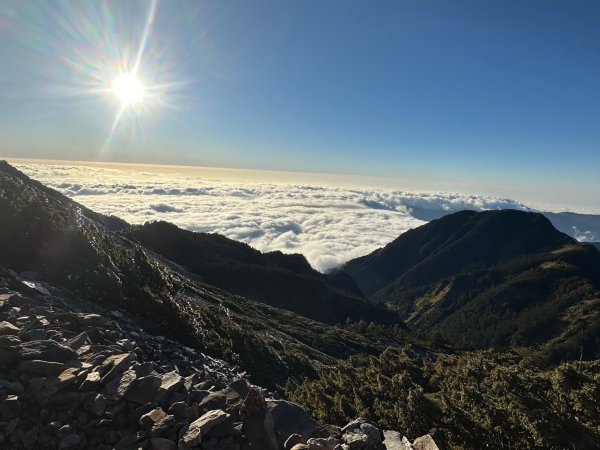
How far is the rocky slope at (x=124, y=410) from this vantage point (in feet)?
44.1

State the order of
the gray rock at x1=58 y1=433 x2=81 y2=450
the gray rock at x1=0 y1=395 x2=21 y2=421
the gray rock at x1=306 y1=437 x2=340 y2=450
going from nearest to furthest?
the gray rock at x1=58 y1=433 x2=81 y2=450 < the gray rock at x1=0 y1=395 x2=21 y2=421 < the gray rock at x1=306 y1=437 x2=340 y2=450

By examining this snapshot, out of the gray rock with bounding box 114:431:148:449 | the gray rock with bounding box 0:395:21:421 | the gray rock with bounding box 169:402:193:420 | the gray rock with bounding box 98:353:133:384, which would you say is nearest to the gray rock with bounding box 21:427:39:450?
the gray rock with bounding box 0:395:21:421

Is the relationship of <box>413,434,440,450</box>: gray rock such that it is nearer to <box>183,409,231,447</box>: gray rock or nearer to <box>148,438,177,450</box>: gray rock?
<box>183,409,231,447</box>: gray rock

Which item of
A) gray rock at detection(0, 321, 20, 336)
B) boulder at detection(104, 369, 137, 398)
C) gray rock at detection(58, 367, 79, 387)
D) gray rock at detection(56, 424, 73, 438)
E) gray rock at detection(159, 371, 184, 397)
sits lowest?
gray rock at detection(56, 424, 73, 438)

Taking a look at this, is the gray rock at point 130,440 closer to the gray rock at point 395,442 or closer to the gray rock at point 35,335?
the gray rock at point 35,335

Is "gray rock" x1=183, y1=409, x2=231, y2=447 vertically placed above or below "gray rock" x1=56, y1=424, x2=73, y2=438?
above

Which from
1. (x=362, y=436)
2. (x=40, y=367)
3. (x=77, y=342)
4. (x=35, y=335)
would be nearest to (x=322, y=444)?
(x=362, y=436)

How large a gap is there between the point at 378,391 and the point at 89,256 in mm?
37403

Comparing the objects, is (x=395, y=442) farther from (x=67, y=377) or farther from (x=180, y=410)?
(x=67, y=377)

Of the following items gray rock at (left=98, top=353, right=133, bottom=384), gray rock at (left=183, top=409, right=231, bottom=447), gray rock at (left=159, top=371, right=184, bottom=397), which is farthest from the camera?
gray rock at (left=98, top=353, right=133, bottom=384)

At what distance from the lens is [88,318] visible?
879 inches

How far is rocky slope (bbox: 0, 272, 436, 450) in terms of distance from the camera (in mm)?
13453

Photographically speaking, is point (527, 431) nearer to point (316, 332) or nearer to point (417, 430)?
point (417, 430)

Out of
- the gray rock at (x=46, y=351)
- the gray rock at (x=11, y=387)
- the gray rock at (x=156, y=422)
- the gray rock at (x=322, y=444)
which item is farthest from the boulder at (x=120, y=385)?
the gray rock at (x=322, y=444)
